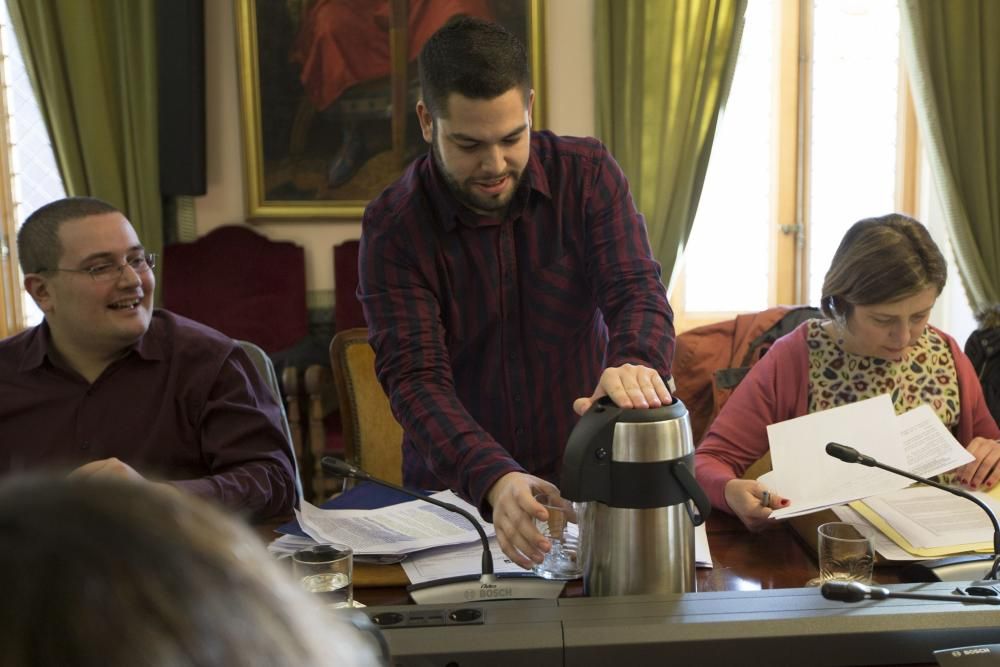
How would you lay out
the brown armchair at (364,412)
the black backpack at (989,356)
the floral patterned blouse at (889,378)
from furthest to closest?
1. the black backpack at (989,356)
2. the brown armchair at (364,412)
3. the floral patterned blouse at (889,378)

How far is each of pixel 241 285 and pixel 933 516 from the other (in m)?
2.92

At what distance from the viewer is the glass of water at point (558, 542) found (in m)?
1.27

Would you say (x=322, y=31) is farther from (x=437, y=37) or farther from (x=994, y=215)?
(x=994, y=215)

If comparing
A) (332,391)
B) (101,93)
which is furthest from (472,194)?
(101,93)

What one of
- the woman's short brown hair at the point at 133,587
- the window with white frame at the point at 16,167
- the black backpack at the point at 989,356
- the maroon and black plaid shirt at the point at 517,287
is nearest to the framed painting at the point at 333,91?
the window with white frame at the point at 16,167

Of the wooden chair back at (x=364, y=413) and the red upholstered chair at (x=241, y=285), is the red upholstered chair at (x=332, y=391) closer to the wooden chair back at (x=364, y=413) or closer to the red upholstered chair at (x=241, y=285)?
the red upholstered chair at (x=241, y=285)

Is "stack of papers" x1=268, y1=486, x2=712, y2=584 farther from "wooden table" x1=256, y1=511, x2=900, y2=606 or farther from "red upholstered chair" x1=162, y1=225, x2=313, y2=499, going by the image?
"red upholstered chair" x1=162, y1=225, x2=313, y2=499

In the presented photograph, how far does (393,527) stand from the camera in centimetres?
149

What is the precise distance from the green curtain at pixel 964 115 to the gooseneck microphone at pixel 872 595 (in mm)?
3143

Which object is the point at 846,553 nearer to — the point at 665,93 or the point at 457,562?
the point at 457,562

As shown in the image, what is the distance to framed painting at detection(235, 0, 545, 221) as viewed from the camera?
146 inches

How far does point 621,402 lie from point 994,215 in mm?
3302

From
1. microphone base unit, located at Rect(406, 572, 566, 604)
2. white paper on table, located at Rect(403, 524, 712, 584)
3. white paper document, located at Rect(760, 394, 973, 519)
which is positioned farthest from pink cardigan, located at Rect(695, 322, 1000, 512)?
microphone base unit, located at Rect(406, 572, 566, 604)

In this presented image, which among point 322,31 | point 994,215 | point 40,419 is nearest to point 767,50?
point 994,215
